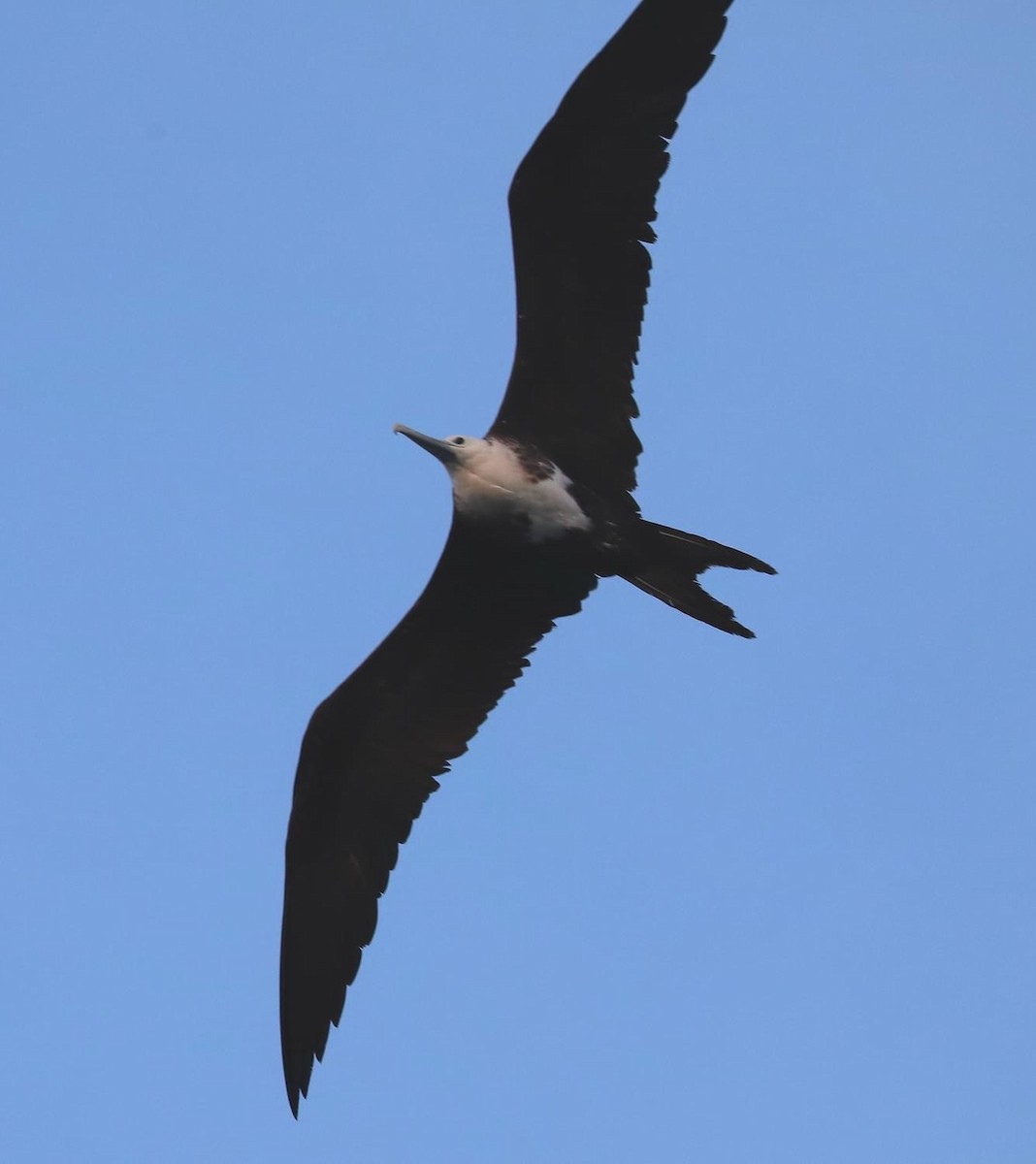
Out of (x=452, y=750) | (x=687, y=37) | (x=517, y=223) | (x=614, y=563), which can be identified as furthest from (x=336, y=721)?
(x=687, y=37)

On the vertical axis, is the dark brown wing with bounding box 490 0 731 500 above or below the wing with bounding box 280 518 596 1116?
above

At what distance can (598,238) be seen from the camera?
868 cm

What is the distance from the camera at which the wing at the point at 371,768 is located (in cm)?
941

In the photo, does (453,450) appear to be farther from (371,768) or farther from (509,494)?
(371,768)

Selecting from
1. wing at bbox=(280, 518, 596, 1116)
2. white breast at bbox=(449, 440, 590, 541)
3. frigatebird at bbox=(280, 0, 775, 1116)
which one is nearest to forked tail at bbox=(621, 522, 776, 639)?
frigatebird at bbox=(280, 0, 775, 1116)

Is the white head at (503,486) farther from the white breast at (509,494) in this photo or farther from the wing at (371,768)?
the wing at (371,768)

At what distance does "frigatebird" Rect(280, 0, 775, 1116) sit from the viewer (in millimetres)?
8555

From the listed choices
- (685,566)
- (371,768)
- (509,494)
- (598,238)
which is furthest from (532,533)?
(371,768)

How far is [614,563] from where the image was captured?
9000 mm

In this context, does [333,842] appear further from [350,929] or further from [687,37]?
[687,37]

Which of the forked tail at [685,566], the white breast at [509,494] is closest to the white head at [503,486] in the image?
the white breast at [509,494]

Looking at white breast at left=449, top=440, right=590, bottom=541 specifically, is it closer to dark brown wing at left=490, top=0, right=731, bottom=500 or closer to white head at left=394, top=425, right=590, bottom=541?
white head at left=394, top=425, right=590, bottom=541

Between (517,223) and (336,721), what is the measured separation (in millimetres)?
2551

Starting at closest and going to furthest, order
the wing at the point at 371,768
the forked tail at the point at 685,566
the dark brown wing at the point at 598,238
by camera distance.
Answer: the dark brown wing at the point at 598,238, the forked tail at the point at 685,566, the wing at the point at 371,768
